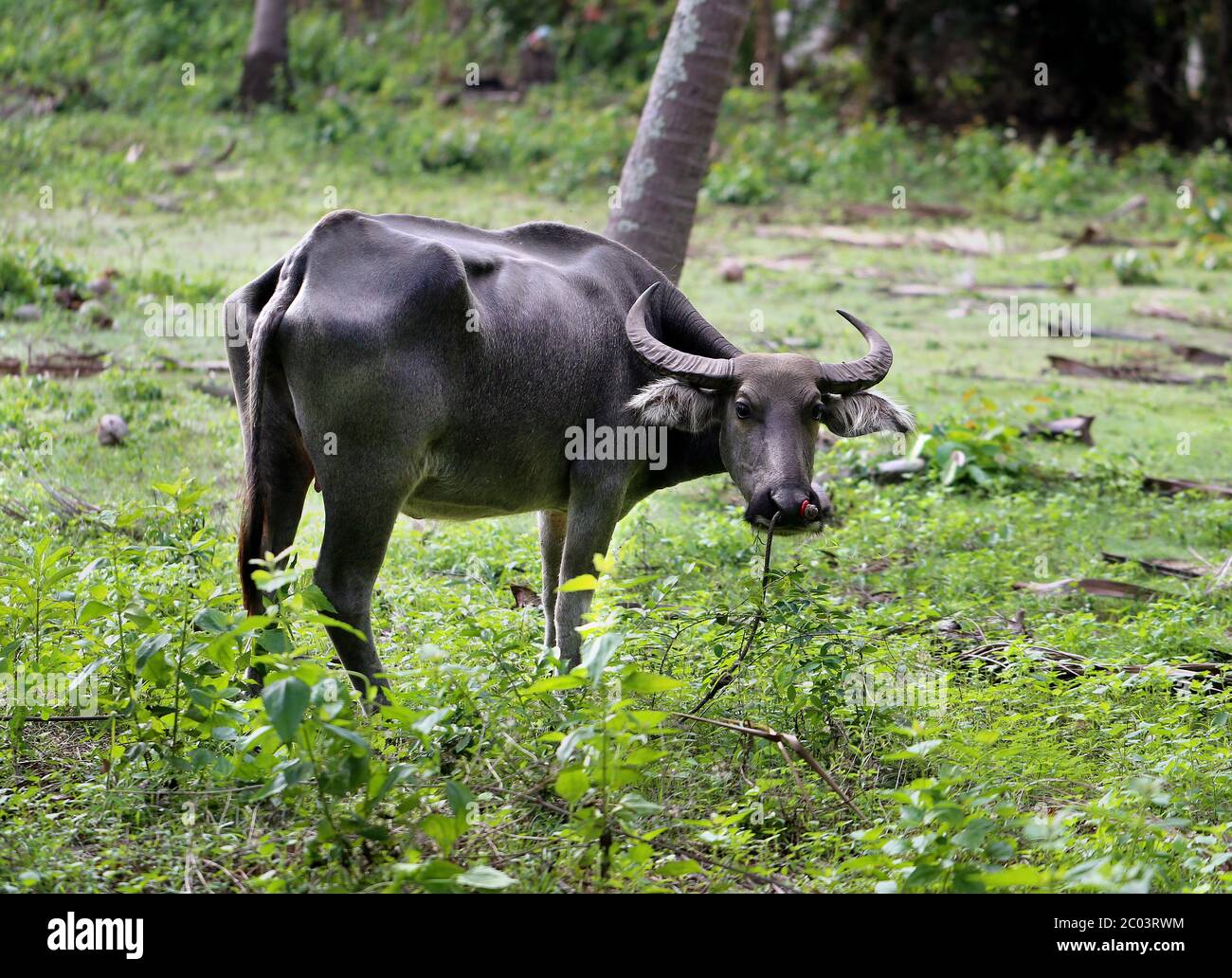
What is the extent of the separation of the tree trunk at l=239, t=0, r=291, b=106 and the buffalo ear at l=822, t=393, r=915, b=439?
14361 mm

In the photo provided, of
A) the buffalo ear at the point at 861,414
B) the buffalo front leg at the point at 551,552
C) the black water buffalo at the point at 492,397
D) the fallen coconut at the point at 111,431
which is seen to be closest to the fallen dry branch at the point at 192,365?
the fallen coconut at the point at 111,431

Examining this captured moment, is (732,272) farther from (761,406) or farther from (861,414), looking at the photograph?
(761,406)

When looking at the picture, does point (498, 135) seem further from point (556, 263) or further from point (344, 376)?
point (344, 376)

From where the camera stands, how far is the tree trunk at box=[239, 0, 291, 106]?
1808 centimetres

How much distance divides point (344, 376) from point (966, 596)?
342cm

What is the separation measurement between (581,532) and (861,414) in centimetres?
125

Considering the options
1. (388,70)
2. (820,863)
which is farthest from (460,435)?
(388,70)

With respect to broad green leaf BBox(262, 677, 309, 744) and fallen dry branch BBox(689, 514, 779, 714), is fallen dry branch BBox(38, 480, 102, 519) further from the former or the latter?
broad green leaf BBox(262, 677, 309, 744)

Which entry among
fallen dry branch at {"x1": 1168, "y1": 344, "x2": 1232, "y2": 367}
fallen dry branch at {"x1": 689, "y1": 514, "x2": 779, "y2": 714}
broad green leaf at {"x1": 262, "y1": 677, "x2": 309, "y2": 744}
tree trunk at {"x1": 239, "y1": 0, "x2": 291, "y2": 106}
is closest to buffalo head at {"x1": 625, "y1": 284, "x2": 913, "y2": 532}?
fallen dry branch at {"x1": 689, "y1": 514, "x2": 779, "y2": 714}

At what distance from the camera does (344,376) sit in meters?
4.64

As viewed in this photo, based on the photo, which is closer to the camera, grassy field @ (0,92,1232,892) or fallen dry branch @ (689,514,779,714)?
grassy field @ (0,92,1232,892)

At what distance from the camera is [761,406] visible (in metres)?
5.36

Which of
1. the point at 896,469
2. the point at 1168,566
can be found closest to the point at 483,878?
the point at 1168,566

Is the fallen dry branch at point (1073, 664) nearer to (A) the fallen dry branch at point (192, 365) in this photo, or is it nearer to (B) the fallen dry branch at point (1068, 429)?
(B) the fallen dry branch at point (1068, 429)
